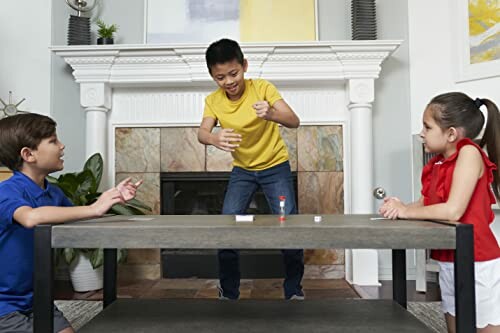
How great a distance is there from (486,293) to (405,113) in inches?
72.0

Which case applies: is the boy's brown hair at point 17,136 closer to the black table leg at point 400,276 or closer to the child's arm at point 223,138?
the child's arm at point 223,138

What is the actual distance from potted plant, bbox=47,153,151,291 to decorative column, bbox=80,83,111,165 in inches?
8.6

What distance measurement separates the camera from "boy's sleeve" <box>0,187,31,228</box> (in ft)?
3.92

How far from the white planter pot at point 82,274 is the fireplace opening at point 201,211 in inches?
20.8

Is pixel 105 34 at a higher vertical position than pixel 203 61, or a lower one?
higher

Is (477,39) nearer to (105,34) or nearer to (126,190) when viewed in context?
(105,34)

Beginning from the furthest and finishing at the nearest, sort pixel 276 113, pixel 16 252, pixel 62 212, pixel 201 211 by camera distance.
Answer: pixel 201 211 → pixel 276 113 → pixel 16 252 → pixel 62 212

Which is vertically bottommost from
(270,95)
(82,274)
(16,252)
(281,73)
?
(82,274)

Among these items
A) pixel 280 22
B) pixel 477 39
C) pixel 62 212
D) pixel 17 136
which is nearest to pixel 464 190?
pixel 62 212

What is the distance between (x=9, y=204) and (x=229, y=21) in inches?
81.1

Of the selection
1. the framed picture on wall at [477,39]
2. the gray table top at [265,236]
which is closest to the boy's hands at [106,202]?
the gray table top at [265,236]

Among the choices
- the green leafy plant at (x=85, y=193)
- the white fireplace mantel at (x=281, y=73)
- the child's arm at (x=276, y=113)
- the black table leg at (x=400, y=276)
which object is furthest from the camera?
the white fireplace mantel at (x=281, y=73)

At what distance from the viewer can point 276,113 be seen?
1.74 meters

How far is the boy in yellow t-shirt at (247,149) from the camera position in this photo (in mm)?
1813
